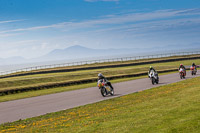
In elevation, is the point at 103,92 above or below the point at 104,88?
below

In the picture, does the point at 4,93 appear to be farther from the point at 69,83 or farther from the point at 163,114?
the point at 163,114

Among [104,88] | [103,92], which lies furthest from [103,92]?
[104,88]

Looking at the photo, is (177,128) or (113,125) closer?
(177,128)


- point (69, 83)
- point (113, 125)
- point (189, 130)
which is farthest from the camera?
point (69, 83)

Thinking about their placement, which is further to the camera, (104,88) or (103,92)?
(104,88)

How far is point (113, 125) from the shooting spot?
33.6 feet

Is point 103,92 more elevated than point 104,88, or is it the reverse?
point 104,88

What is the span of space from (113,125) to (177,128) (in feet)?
7.67

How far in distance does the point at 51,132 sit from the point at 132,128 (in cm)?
280

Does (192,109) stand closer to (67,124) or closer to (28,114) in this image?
(67,124)

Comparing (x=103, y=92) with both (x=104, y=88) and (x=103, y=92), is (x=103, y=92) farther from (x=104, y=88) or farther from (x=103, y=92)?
(x=104, y=88)

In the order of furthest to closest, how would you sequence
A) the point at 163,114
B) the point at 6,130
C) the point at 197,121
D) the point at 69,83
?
the point at 69,83, the point at 6,130, the point at 163,114, the point at 197,121

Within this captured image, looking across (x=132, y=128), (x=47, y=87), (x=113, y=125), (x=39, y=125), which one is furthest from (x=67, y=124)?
(x=47, y=87)

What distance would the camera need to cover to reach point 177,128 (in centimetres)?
863
